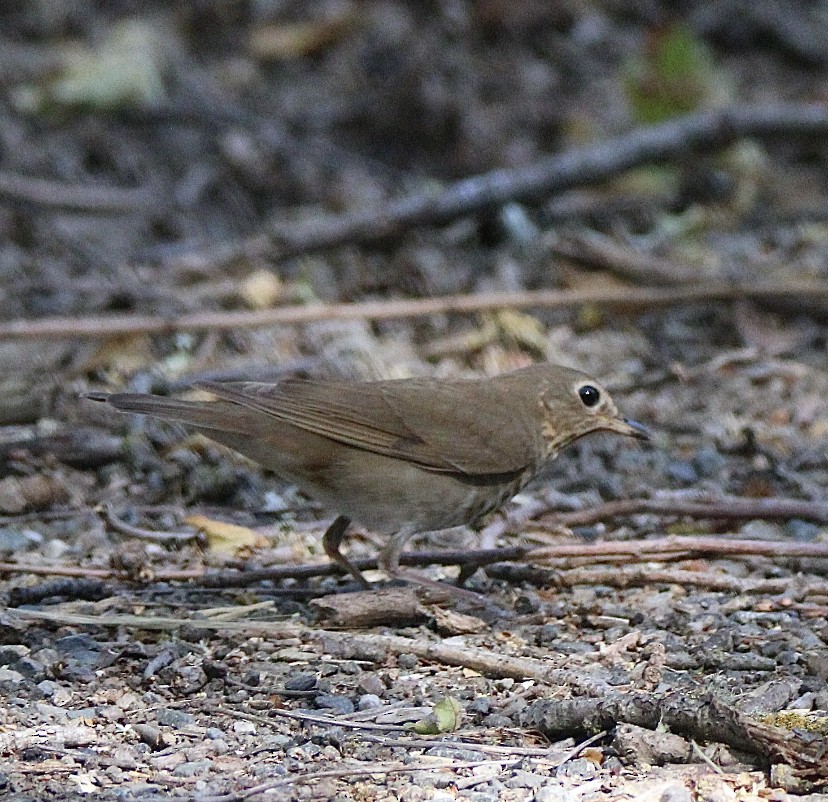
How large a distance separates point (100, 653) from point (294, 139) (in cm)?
631

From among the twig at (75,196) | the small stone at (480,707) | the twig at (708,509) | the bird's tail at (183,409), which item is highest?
the twig at (75,196)

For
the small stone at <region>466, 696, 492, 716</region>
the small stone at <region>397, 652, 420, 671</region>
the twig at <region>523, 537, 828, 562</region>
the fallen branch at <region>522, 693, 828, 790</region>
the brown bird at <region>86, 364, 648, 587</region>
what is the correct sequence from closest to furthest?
the fallen branch at <region>522, 693, 828, 790</region> → the small stone at <region>466, 696, 492, 716</region> → the small stone at <region>397, 652, 420, 671</region> → the twig at <region>523, 537, 828, 562</region> → the brown bird at <region>86, 364, 648, 587</region>

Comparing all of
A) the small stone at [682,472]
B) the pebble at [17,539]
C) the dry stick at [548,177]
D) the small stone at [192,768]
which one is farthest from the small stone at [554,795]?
the dry stick at [548,177]

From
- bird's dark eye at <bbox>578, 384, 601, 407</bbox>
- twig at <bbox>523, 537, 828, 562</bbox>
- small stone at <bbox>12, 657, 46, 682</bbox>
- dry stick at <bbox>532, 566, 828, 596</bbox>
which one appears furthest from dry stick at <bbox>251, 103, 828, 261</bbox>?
small stone at <bbox>12, 657, 46, 682</bbox>

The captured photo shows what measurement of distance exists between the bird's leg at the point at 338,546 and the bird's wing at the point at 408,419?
0.32 metres

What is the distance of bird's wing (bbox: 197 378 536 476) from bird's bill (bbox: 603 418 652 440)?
386mm

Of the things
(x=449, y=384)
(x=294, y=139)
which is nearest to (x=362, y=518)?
(x=449, y=384)

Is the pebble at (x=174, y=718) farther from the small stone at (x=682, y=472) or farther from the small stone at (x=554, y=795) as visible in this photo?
the small stone at (x=682, y=472)

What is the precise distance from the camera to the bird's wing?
5.11 metres

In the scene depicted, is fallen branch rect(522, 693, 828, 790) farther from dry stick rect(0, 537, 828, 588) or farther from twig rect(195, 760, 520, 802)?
dry stick rect(0, 537, 828, 588)

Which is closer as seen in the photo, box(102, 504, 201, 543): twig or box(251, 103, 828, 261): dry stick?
box(102, 504, 201, 543): twig

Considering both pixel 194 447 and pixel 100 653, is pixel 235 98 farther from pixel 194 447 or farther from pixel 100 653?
pixel 100 653

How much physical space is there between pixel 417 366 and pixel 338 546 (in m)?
2.11

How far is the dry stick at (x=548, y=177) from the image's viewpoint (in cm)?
841
